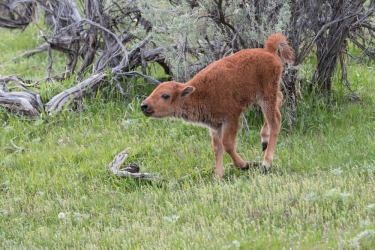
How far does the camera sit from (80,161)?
7.10m

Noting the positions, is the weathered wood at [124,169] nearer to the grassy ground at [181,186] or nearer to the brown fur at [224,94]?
the grassy ground at [181,186]

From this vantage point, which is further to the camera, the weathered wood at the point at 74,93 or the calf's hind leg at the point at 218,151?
the weathered wood at the point at 74,93

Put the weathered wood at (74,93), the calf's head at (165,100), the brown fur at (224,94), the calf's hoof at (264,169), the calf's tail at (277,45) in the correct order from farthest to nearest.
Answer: the weathered wood at (74,93)
the calf's tail at (277,45)
the calf's hoof at (264,169)
the brown fur at (224,94)
the calf's head at (165,100)

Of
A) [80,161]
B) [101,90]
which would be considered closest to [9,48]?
[101,90]

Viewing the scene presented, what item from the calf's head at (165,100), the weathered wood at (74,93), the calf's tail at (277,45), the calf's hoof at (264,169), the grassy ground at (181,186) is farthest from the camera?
the weathered wood at (74,93)

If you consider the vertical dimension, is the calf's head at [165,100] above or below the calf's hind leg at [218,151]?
above

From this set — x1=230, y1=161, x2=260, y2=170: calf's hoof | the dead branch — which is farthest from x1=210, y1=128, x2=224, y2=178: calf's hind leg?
the dead branch

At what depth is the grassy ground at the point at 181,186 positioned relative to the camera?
450cm

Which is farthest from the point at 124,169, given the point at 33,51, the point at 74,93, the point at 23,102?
the point at 33,51

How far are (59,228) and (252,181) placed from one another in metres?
2.68

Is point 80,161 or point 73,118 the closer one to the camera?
point 80,161

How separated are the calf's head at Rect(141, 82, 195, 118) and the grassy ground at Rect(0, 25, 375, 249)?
1.10m

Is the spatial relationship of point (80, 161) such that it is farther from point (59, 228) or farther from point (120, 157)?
point (59, 228)

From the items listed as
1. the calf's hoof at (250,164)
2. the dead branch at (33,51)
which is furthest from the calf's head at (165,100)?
the dead branch at (33,51)
